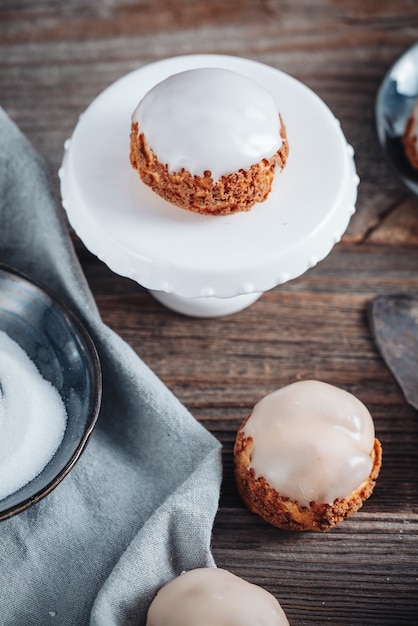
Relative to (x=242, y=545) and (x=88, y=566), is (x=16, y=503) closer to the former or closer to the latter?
(x=88, y=566)

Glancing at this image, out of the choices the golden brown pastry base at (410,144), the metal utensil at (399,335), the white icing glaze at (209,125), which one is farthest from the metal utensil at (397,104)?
the white icing glaze at (209,125)

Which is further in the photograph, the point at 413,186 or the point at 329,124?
the point at 413,186

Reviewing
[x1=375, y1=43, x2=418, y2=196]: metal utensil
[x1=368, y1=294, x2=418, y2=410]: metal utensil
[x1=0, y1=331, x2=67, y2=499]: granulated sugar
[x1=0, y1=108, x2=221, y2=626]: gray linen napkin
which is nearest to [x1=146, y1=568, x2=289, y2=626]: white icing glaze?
[x1=0, y1=108, x2=221, y2=626]: gray linen napkin

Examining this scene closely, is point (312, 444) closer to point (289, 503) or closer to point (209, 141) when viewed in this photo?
point (289, 503)

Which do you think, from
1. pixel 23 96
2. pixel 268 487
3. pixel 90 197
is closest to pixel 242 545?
pixel 268 487

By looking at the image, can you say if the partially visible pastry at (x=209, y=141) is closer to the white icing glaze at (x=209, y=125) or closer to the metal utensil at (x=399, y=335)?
the white icing glaze at (x=209, y=125)
